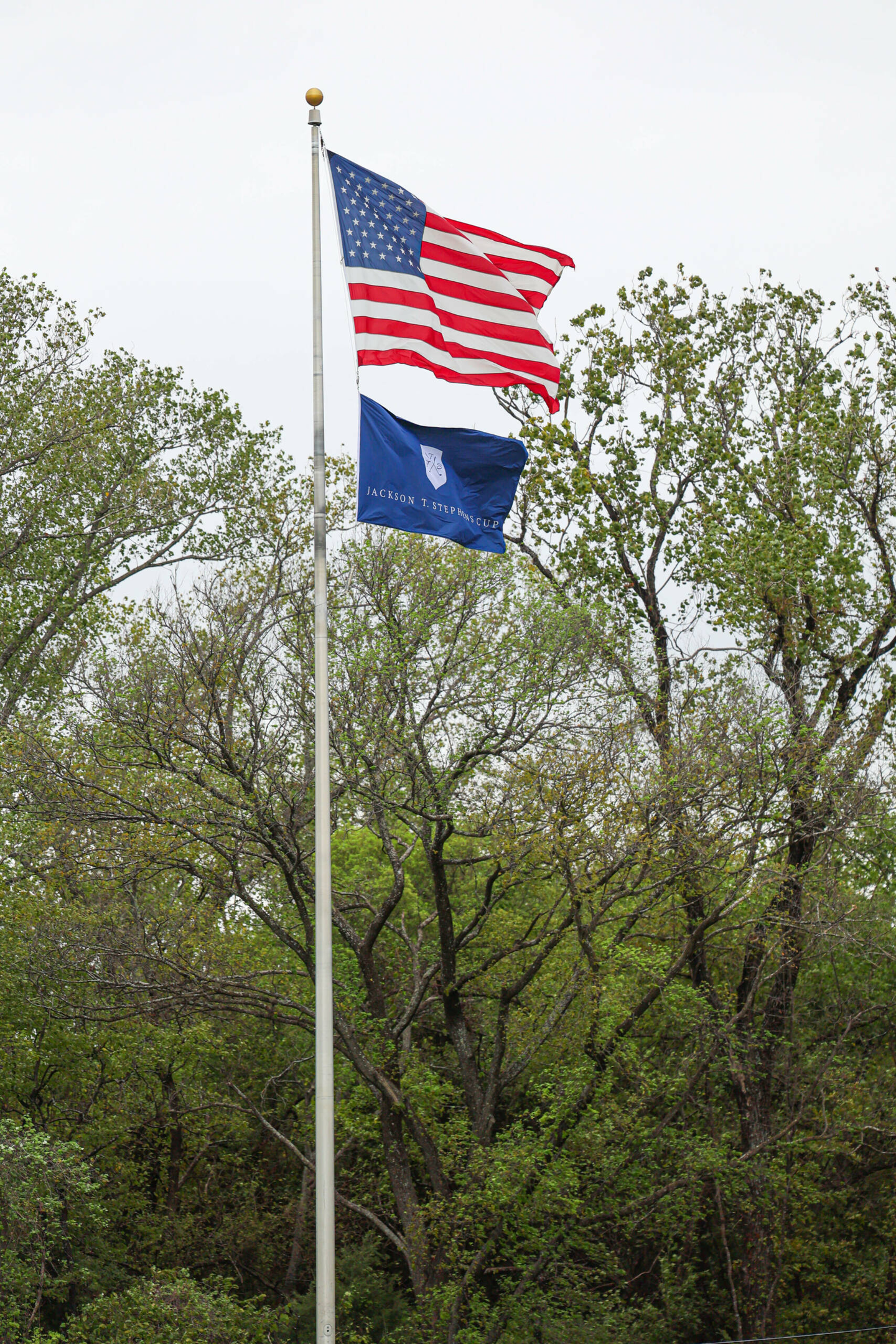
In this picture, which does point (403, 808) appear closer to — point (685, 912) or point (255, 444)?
point (685, 912)

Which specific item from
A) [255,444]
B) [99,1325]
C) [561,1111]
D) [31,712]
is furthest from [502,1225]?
[255,444]

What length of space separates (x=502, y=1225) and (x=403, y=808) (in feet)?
17.8

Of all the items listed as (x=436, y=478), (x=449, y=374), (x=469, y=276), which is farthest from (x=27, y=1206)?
(x=469, y=276)

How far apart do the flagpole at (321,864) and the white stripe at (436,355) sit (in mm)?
366

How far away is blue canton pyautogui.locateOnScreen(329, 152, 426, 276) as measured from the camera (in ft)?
31.2

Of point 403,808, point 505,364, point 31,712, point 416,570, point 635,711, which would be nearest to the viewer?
point 505,364

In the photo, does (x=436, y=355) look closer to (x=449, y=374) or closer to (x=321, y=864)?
(x=449, y=374)

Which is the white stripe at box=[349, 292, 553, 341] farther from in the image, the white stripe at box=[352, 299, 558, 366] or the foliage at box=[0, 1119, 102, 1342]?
the foliage at box=[0, 1119, 102, 1342]

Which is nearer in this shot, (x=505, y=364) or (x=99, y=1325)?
(x=505, y=364)

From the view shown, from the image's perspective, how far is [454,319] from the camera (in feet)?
33.1

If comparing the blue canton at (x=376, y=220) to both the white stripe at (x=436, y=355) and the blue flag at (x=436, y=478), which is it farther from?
the blue flag at (x=436, y=478)

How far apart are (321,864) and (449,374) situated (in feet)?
13.3

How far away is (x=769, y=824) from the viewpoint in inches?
696

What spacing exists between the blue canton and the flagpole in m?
0.24
